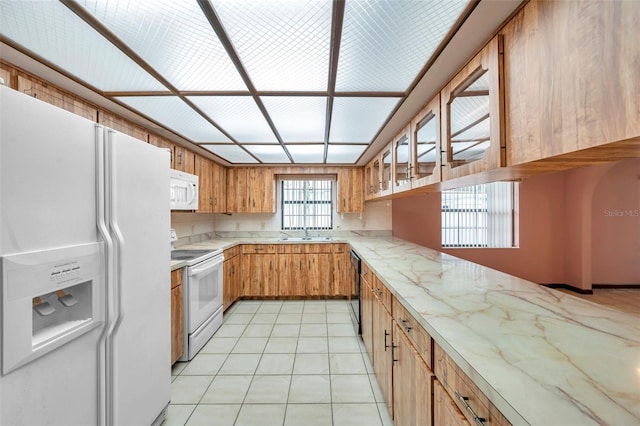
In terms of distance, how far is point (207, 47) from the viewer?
4.20 feet

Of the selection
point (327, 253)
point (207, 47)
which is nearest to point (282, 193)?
point (327, 253)

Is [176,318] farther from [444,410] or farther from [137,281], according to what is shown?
[444,410]

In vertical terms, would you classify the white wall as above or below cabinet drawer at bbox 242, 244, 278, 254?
above

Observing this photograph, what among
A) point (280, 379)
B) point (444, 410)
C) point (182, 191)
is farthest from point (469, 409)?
point (182, 191)

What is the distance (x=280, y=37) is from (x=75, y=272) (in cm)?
136

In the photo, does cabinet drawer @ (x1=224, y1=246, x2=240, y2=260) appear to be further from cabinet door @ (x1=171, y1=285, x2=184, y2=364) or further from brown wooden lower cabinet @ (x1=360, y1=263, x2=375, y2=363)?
brown wooden lower cabinet @ (x1=360, y1=263, x2=375, y2=363)

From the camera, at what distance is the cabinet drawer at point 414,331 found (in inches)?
41.5

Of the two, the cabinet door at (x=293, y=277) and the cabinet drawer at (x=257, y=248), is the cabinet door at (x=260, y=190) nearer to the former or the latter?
the cabinet drawer at (x=257, y=248)

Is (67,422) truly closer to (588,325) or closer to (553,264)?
(588,325)

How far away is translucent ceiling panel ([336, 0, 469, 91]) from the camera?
105 cm

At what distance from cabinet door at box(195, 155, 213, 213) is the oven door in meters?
0.90

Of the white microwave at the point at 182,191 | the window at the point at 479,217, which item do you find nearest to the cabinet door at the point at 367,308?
the white microwave at the point at 182,191

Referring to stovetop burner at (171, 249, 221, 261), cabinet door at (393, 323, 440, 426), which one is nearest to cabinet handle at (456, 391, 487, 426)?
cabinet door at (393, 323, 440, 426)

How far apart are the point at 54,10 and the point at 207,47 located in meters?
0.58
